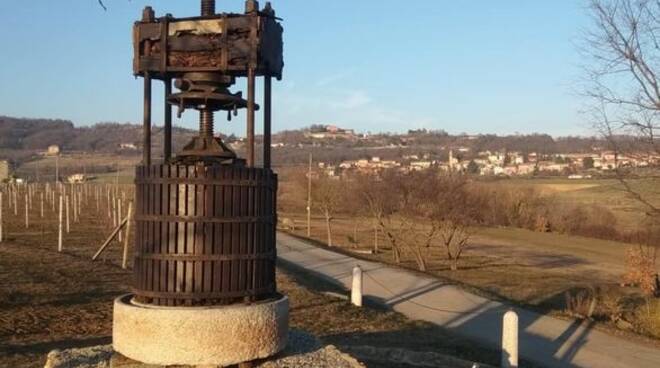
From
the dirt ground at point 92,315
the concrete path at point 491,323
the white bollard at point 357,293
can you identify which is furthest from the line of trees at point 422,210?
the white bollard at point 357,293

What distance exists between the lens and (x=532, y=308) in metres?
18.2

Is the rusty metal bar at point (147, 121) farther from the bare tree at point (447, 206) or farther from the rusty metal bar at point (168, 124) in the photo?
the bare tree at point (447, 206)

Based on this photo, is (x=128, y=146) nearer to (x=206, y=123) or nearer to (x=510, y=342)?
(x=510, y=342)

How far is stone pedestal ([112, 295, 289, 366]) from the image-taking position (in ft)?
20.4

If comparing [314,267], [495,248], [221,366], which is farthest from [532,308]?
[495,248]

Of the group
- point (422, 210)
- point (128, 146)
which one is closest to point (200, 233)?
point (422, 210)

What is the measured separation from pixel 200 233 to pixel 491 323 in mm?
10162

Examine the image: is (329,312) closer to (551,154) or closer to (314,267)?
(314,267)

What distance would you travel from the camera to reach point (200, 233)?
6.35 m

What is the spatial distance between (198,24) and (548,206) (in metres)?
58.3

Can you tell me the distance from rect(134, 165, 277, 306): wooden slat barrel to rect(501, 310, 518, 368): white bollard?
4989mm

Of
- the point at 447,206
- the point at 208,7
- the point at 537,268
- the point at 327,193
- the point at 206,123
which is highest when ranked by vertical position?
the point at 208,7

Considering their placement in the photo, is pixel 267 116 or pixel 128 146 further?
pixel 128 146

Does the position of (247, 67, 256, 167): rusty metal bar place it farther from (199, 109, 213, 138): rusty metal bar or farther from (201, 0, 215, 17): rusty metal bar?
(201, 0, 215, 17): rusty metal bar
